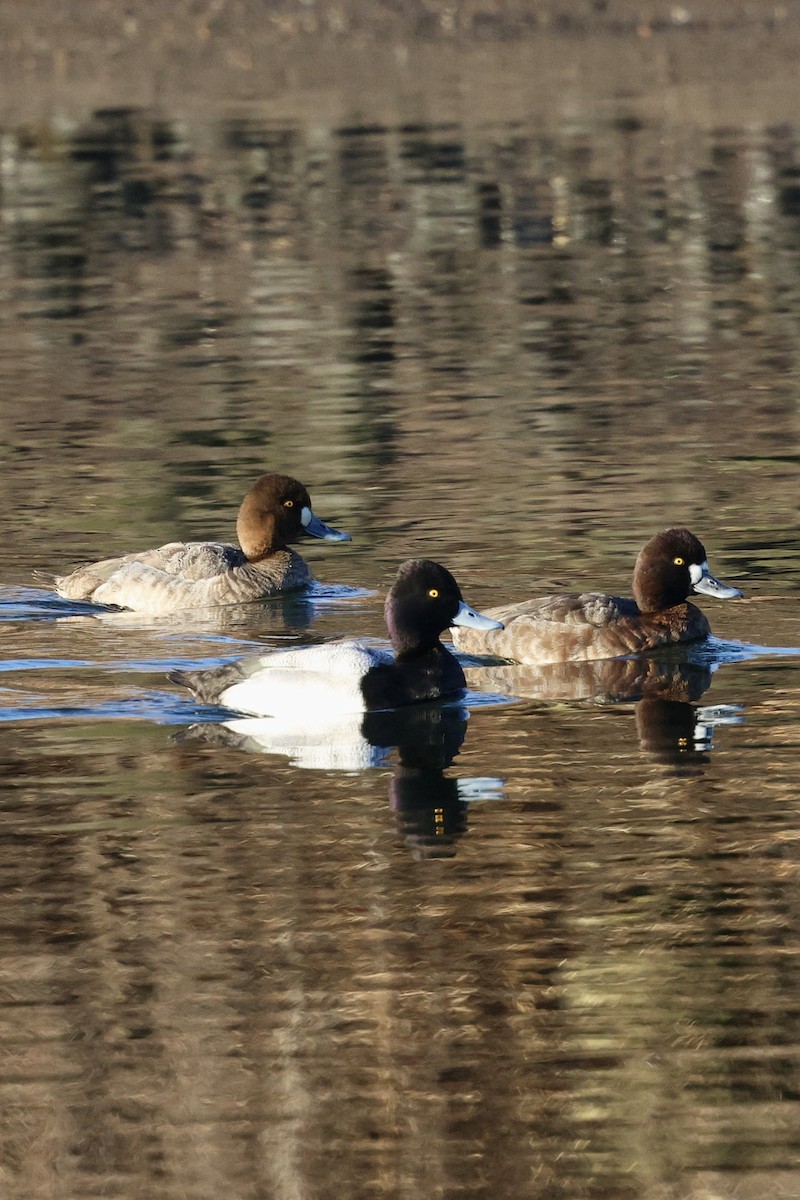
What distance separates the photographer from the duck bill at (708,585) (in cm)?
1467

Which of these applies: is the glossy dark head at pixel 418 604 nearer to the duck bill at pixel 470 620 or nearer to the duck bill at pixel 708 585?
the duck bill at pixel 470 620

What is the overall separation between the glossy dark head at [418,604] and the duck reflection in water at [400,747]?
14.7 inches

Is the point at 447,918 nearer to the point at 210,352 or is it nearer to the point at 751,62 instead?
the point at 210,352

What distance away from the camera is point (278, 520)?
16938mm

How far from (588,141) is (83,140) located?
10.0 meters

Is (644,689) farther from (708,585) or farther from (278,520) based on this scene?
(278,520)

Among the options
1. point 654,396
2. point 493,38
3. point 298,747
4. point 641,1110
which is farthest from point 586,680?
point 493,38

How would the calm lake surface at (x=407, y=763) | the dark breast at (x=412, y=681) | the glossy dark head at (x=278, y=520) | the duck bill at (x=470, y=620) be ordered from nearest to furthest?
the calm lake surface at (x=407, y=763) < the dark breast at (x=412, y=681) < the duck bill at (x=470, y=620) < the glossy dark head at (x=278, y=520)

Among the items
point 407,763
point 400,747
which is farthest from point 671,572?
point 407,763

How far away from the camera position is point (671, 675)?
1411 cm

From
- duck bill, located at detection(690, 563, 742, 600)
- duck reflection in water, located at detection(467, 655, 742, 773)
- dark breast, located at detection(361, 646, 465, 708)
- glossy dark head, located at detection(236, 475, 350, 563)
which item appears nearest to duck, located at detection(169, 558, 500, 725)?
dark breast, located at detection(361, 646, 465, 708)

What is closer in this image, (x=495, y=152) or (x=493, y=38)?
(x=495, y=152)

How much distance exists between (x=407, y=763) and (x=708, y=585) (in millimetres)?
2872

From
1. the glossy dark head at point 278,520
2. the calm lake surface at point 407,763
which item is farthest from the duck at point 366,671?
the glossy dark head at point 278,520
